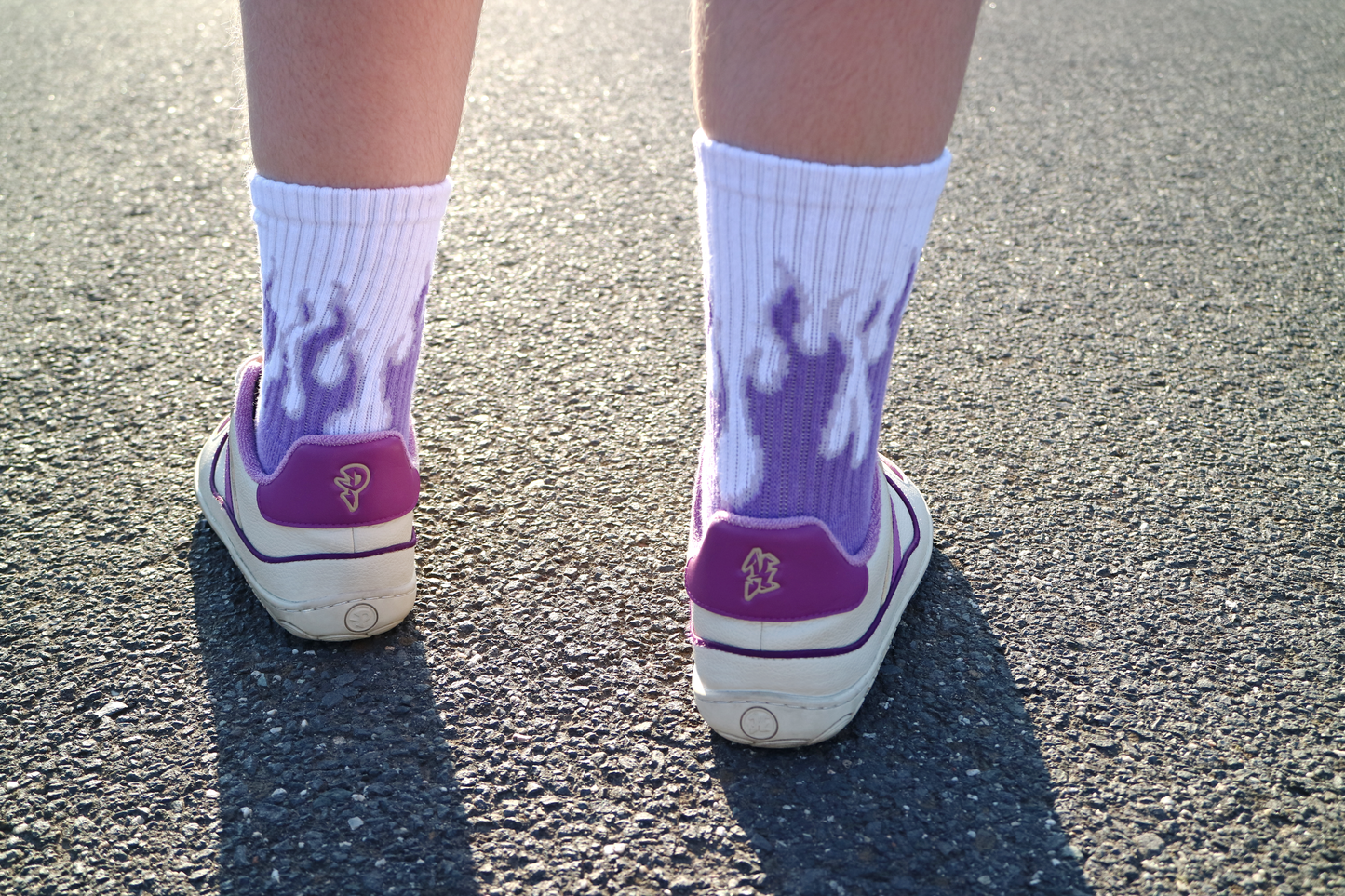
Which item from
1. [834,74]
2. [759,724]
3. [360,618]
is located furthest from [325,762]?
[834,74]

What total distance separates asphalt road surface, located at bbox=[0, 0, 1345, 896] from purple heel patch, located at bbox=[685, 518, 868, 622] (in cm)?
14

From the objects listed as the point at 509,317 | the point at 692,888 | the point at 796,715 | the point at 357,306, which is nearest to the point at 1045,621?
the point at 796,715

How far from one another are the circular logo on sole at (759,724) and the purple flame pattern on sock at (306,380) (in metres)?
0.46

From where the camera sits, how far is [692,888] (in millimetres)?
862

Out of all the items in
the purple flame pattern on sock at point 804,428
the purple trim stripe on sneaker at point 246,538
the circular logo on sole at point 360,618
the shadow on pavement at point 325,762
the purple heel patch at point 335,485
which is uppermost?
the purple flame pattern on sock at point 804,428

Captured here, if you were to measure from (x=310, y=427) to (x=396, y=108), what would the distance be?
30 centimetres

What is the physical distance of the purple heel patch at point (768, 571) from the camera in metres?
0.93

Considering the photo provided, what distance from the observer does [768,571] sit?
3.04 feet

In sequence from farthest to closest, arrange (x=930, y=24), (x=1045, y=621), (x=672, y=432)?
(x=672, y=432)
(x=1045, y=621)
(x=930, y=24)

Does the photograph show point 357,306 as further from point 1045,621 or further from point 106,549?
point 1045,621

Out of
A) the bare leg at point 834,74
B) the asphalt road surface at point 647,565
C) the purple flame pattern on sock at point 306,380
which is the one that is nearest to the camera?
the bare leg at point 834,74

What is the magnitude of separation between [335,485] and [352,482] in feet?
0.05

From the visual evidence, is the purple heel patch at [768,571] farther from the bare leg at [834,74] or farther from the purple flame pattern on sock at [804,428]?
the bare leg at [834,74]

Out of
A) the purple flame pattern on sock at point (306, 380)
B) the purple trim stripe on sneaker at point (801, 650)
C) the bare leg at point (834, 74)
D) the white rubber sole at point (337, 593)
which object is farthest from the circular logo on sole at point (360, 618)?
the bare leg at point (834, 74)
